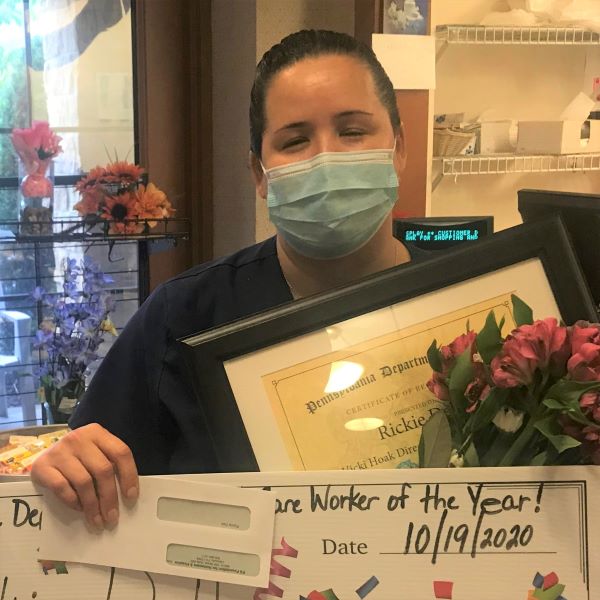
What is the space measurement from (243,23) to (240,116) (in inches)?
9.1

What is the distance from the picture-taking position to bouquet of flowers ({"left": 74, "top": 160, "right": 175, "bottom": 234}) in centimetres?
179

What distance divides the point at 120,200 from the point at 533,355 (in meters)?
1.37

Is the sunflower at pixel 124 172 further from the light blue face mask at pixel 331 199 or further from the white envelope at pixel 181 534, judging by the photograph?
the white envelope at pixel 181 534

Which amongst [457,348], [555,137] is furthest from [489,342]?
[555,137]

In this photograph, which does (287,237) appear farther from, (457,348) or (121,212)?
(121,212)

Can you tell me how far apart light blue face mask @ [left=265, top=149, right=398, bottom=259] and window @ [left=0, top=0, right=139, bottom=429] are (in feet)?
3.20

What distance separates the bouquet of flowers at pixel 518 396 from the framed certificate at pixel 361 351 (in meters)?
0.05

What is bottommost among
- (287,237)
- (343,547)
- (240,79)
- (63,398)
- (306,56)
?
(63,398)

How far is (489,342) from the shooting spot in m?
0.66

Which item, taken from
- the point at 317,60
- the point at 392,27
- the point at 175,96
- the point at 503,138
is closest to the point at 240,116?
the point at 175,96

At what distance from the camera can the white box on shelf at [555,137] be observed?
7.00 feet

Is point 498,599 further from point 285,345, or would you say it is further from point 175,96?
point 175,96

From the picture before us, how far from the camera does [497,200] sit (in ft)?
7.62

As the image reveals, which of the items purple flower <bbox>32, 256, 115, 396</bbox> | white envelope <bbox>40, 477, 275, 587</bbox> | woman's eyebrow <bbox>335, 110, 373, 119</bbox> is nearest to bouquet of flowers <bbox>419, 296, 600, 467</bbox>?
white envelope <bbox>40, 477, 275, 587</bbox>
